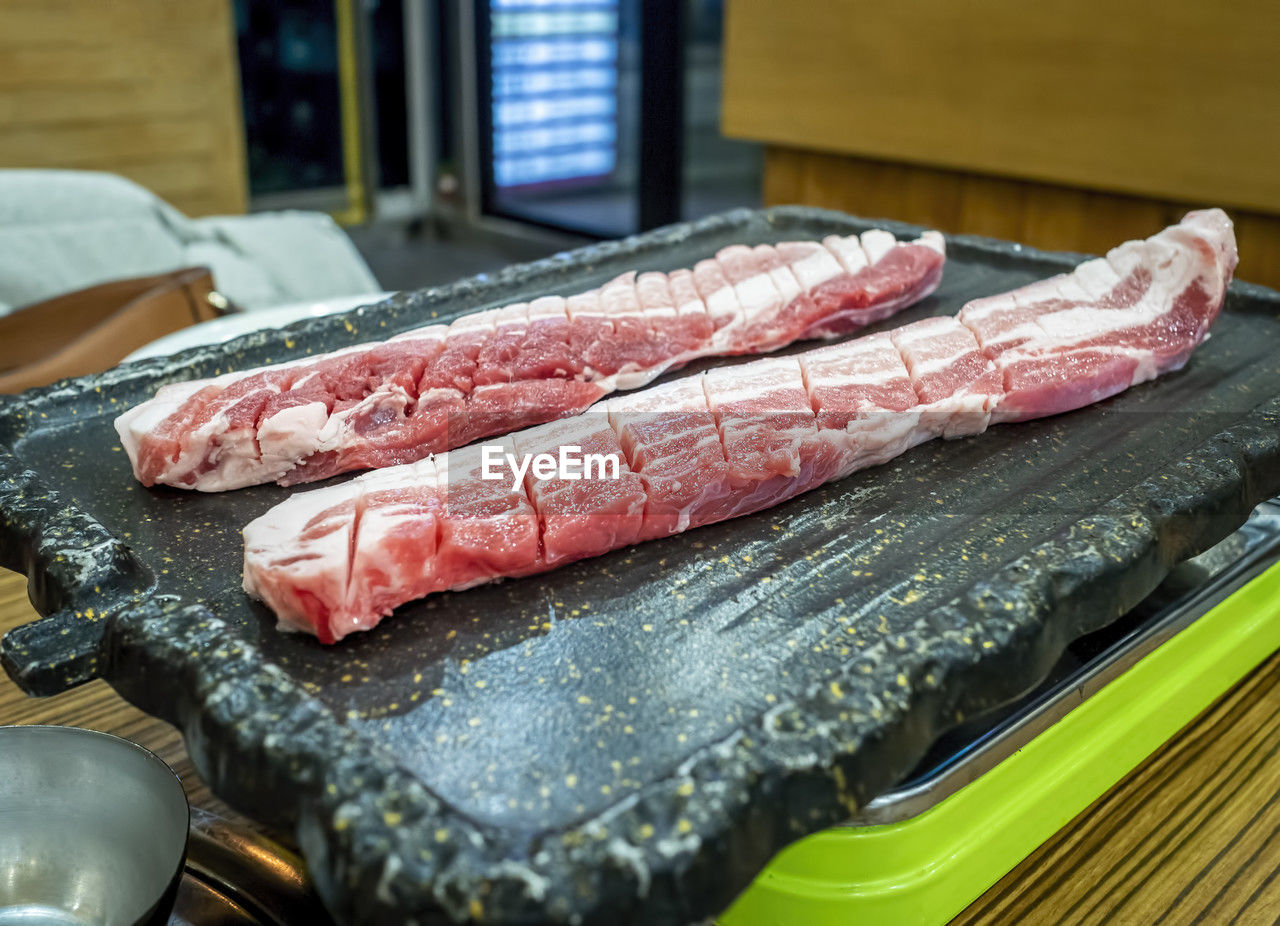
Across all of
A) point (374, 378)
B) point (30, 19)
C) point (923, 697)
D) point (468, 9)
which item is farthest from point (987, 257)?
point (468, 9)

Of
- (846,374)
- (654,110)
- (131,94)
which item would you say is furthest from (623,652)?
(131,94)

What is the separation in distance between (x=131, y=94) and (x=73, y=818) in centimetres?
534

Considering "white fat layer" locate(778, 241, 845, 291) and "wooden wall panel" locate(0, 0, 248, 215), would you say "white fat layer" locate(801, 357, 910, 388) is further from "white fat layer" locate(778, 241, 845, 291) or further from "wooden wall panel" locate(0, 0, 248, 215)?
"wooden wall panel" locate(0, 0, 248, 215)

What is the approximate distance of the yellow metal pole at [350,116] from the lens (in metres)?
7.25

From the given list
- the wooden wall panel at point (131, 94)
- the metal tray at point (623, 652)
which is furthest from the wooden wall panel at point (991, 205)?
the wooden wall panel at point (131, 94)

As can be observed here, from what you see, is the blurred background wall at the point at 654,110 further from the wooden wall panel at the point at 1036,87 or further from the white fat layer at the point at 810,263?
the white fat layer at the point at 810,263

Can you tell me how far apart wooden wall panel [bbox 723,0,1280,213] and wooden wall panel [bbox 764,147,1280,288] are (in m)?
0.10

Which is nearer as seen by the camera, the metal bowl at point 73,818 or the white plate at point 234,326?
the metal bowl at point 73,818

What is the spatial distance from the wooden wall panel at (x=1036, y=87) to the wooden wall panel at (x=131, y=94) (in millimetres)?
3077

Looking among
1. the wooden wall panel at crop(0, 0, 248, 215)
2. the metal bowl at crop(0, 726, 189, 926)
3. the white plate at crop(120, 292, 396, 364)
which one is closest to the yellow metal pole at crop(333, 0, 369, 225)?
the wooden wall panel at crop(0, 0, 248, 215)

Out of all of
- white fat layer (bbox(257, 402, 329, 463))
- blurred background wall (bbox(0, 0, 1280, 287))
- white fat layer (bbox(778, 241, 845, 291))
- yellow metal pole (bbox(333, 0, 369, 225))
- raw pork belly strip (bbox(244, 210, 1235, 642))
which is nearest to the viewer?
raw pork belly strip (bbox(244, 210, 1235, 642))

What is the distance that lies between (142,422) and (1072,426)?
1.68 m

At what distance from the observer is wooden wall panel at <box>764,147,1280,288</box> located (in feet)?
11.3

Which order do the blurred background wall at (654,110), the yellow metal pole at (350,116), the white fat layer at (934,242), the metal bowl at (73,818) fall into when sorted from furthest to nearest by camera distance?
1. the yellow metal pole at (350,116)
2. the blurred background wall at (654,110)
3. the white fat layer at (934,242)
4. the metal bowl at (73,818)
